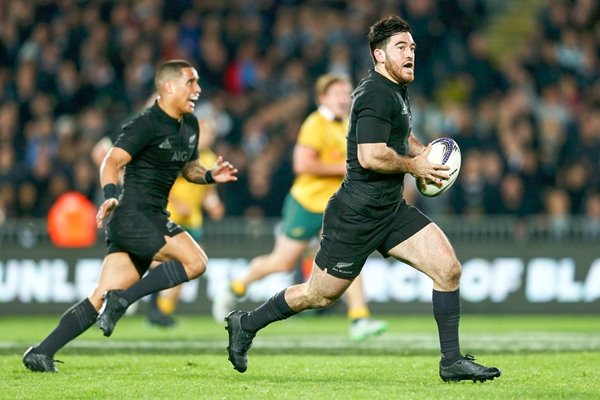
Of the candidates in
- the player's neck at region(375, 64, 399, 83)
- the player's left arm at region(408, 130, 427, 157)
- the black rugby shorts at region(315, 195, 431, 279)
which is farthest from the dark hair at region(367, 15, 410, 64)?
the black rugby shorts at region(315, 195, 431, 279)

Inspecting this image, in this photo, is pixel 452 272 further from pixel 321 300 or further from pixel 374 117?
pixel 374 117

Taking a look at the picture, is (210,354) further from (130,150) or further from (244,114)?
(244,114)

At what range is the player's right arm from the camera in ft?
28.7

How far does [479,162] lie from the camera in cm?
1769

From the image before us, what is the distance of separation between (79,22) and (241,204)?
5.17 metres

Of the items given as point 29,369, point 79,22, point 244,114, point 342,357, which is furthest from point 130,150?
point 79,22

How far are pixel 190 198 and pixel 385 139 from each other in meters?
7.02

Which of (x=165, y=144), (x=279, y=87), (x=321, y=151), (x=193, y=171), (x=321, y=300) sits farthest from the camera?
(x=279, y=87)

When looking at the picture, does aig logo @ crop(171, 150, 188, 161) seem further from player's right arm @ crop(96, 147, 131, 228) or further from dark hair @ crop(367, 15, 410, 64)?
dark hair @ crop(367, 15, 410, 64)

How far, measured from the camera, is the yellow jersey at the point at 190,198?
48.0 feet

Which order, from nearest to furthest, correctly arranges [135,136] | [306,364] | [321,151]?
[135,136] < [306,364] < [321,151]

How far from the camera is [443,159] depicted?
27.1 feet

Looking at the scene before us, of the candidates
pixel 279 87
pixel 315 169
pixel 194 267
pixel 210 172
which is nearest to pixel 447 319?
pixel 194 267

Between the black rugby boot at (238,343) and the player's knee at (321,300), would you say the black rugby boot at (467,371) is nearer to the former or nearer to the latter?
the player's knee at (321,300)
